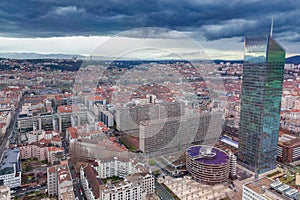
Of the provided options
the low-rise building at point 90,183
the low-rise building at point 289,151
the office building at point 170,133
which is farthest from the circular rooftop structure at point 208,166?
the low-rise building at point 90,183

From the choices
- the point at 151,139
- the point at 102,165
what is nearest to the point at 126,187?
the point at 102,165

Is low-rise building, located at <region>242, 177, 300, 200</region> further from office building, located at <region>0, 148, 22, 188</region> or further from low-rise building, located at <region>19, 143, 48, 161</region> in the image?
low-rise building, located at <region>19, 143, 48, 161</region>

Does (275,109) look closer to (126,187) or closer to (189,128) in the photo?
(189,128)

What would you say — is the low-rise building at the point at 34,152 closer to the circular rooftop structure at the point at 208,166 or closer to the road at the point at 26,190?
the road at the point at 26,190

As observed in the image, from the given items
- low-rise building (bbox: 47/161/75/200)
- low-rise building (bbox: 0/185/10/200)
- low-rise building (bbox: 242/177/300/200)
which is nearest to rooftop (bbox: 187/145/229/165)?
low-rise building (bbox: 242/177/300/200)

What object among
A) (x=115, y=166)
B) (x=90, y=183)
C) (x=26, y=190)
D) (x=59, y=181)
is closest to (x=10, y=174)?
(x=26, y=190)

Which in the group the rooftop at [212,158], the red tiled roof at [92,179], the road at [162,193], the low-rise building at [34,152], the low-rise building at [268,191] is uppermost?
the low-rise building at [268,191]
